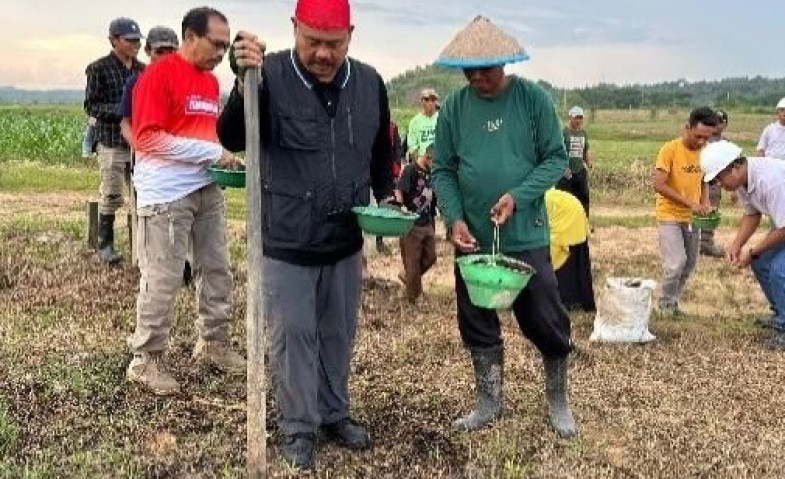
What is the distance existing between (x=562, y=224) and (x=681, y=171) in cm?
145

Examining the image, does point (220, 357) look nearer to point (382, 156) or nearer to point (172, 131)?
point (172, 131)

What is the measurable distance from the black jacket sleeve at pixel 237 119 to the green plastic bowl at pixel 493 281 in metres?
1.03

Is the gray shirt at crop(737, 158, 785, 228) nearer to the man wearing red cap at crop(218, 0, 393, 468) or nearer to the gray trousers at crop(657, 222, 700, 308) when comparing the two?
the gray trousers at crop(657, 222, 700, 308)

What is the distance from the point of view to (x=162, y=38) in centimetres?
679

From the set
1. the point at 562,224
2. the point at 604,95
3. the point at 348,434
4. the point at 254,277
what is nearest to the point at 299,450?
the point at 348,434

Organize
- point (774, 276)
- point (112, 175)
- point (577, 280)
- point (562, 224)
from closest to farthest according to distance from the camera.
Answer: point (562, 224)
point (774, 276)
point (577, 280)
point (112, 175)

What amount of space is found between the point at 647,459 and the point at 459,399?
3.66ft

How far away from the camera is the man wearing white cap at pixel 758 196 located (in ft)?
19.7

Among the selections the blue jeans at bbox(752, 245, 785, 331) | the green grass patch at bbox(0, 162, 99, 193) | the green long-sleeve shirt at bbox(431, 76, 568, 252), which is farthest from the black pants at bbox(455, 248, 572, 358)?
the green grass patch at bbox(0, 162, 99, 193)

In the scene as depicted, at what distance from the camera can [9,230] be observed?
980cm

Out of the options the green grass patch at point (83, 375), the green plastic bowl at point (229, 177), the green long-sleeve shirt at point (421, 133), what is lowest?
the green grass patch at point (83, 375)

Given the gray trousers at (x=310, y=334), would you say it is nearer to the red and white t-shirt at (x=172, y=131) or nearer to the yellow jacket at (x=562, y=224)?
the red and white t-shirt at (x=172, y=131)

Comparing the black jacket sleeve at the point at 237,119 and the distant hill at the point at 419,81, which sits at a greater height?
the distant hill at the point at 419,81

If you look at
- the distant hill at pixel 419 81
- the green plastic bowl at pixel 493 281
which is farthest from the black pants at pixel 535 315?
the distant hill at pixel 419 81
